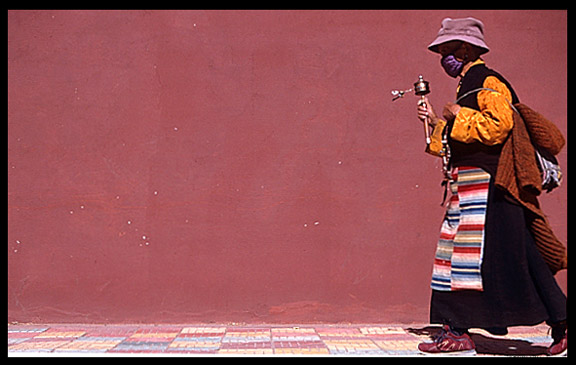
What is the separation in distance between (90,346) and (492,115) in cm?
250

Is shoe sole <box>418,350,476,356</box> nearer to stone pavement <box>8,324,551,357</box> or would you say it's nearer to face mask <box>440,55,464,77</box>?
stone pavement <box>8,324,551,357</box>

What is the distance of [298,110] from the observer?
5.39 m

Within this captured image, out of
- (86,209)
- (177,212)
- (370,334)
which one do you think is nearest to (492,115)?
(370,334)

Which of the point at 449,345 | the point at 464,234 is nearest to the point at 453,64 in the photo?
the point at 464,234

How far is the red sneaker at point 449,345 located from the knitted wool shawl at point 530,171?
584 mm

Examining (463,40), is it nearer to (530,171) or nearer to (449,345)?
(530,171)

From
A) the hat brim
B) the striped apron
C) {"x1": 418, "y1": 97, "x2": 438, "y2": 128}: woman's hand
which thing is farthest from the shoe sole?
the hat brim

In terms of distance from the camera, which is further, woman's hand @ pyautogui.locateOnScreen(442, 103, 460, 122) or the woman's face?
the woman's face

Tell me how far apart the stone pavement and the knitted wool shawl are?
619mm

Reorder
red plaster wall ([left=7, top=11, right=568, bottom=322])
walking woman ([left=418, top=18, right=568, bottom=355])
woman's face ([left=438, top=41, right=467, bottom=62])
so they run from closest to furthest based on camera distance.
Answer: walking woman ([left=418, top=18, right=568, bottom=355]), woman's face ([left=438, top=41, right=467, bottom=62]), red plaster wall ([left=7, top=11, right=568, bottom=322])

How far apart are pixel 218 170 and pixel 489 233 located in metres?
1.98

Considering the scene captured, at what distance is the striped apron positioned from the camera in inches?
161

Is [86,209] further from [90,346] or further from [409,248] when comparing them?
[409,248]
